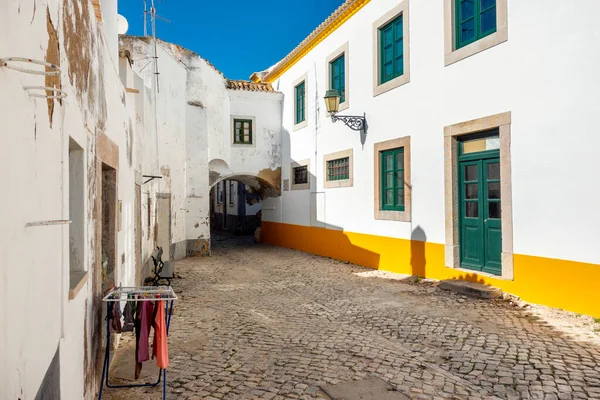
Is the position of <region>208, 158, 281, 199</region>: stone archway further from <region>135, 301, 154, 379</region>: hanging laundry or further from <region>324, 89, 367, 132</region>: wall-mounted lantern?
<region>135, 301, 154, 379</region>: hanging laundry

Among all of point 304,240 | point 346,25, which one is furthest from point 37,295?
point 304,240

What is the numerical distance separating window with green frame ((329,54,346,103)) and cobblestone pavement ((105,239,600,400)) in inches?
228

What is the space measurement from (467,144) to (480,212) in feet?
4.00

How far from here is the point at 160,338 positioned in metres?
3.46

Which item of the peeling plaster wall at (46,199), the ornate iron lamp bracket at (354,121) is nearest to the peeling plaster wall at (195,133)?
the ornate iron lamp bracket at (354,121)

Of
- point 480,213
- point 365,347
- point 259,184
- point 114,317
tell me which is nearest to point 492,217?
point 480,213

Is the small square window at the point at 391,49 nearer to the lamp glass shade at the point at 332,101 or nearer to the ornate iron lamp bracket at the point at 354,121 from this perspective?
the ornate iron lamp bracket at the point at 354,121

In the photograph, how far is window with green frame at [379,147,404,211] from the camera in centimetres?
934

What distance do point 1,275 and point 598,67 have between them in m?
6.42

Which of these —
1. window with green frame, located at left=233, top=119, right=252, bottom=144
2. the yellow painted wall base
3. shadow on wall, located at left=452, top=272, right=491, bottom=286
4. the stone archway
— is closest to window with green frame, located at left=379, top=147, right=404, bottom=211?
the yellow painted wall base

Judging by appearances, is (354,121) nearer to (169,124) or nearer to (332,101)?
(332,101)

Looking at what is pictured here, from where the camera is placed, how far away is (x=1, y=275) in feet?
4.62

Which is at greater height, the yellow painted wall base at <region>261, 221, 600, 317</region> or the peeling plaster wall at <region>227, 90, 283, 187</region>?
the peeling plaster wall at <region>227, 90, 283, 187</region>

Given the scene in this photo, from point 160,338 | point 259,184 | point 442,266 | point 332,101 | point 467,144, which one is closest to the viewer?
point 160,338
